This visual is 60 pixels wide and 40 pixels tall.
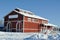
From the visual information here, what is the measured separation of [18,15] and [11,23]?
108 inches

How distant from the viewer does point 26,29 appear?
32750 mm

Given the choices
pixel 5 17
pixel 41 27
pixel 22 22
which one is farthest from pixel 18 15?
pixel 41 27

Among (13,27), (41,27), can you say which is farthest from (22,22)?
(41,27)

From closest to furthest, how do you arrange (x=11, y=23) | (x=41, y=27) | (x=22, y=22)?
1. (x=22, y=22)
2. (x=11, y=23)
3. (x=41, y=27)

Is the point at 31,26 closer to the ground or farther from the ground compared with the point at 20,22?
closer to the ground

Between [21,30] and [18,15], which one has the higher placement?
[18,15]

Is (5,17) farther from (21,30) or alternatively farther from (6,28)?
(21,30)

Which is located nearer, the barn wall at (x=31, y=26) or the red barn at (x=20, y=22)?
the red barn at (x=20, y=22)

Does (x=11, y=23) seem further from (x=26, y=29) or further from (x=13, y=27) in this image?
(x=26, y=29)

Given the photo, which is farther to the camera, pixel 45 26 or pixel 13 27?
pixel 45 26

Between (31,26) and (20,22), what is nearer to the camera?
(20,22)

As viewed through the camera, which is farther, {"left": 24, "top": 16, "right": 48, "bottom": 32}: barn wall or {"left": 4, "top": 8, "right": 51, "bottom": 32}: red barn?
{"left": 24, "top": 16, "right": 48, "bottom": 32}: barn wall

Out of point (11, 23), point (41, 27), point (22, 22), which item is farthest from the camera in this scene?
point (41, 27)

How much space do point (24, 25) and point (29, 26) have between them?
1.70 metres
